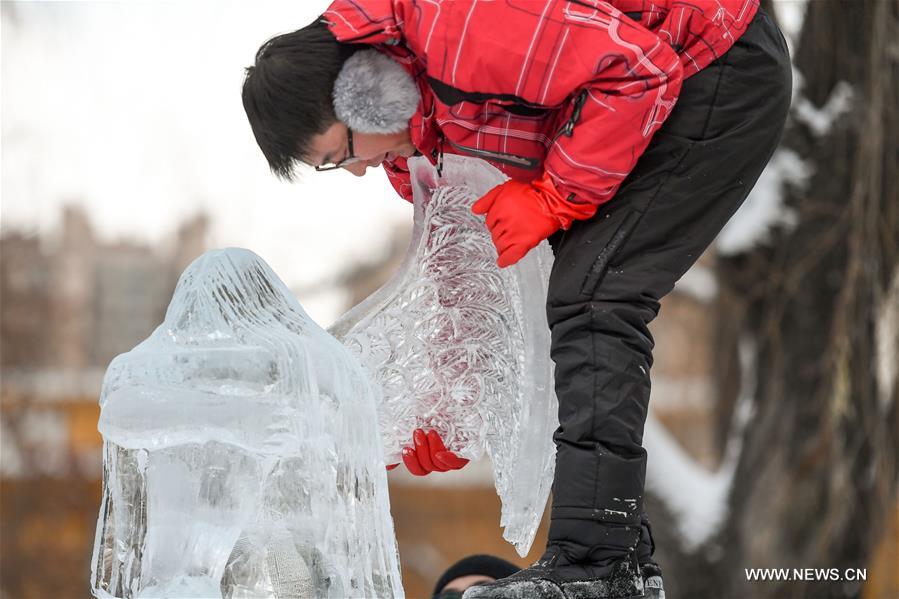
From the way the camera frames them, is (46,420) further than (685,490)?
Yes

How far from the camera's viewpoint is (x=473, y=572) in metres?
2.90

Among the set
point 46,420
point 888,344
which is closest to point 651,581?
point 888,344

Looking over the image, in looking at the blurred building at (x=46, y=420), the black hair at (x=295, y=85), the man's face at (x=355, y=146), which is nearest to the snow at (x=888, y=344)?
the man's face at (x=355, y=146)

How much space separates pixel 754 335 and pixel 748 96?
3317mm

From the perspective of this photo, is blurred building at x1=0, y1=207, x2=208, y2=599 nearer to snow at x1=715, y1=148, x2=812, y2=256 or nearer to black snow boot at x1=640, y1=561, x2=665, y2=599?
snow at x1=715, y1=148, x2=812, y2=256

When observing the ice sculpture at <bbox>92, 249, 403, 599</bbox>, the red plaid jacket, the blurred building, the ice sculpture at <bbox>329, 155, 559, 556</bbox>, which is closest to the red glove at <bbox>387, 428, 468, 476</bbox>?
the ice sculpture at <bbox>329, 155, 559, 556</bbox>

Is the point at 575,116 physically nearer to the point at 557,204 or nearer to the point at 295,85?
the point at 557,204

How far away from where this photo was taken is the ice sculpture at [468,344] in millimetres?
1951

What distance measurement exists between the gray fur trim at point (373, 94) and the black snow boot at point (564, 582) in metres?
0.71

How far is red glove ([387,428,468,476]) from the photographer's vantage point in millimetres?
2041

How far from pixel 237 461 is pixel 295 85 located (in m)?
0.57

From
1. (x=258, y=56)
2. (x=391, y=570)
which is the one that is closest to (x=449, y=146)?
(x=258, y=56)

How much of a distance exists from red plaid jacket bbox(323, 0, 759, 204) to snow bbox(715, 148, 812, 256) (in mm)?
3036

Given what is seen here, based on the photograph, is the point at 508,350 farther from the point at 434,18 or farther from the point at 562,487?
the point at 434,18
